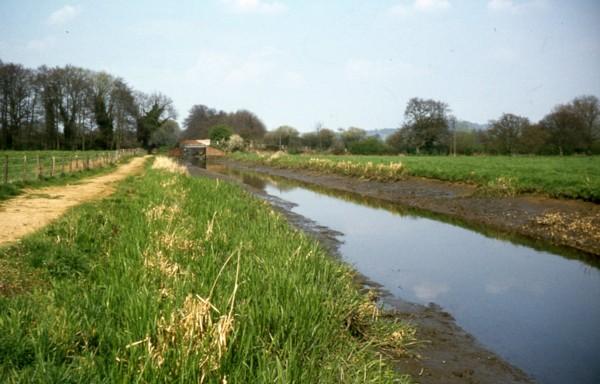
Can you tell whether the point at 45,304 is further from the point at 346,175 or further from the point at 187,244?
the point at 346,175

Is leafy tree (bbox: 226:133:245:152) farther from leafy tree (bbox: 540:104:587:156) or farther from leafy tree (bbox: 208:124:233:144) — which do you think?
leafy tree (bbox: 540:104:587:156)

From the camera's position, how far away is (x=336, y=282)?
581cm

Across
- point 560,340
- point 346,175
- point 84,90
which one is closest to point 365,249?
point 560,340

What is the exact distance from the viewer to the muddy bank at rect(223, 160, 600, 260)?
12953 millimetres

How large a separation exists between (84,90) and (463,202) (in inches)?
2828

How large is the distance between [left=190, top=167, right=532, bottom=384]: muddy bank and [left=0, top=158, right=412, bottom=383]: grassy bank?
376mm

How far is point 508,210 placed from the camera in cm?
1672

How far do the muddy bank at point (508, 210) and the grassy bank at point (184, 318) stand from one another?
9906 millimetres

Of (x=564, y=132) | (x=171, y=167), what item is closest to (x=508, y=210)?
(x=171, y=167)

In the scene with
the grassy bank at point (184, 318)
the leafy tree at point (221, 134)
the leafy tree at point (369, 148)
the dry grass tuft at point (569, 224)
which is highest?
the leafy tree at point (221, 134)

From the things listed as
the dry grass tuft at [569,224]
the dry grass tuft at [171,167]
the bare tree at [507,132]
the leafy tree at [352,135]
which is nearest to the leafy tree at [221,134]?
the leafy tree at [352,135]

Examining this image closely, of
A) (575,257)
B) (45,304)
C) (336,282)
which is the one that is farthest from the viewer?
(575,257)

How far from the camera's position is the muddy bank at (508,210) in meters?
13.0

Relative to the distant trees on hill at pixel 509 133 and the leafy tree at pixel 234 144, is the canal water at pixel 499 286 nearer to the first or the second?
the distant trees on hill at pixel 509 133
